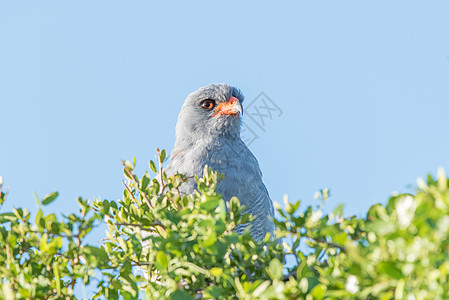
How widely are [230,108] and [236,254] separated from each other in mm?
3855

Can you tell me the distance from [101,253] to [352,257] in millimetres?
981

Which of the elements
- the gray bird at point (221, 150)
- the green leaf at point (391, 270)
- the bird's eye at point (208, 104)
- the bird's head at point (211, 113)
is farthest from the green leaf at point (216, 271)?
the bird's eye at point (208, 104)

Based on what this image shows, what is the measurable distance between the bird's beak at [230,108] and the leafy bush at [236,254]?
326 centimetres

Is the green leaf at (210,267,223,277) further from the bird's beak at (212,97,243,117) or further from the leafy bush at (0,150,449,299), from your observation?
the bird's beak at (212,97,243,117)

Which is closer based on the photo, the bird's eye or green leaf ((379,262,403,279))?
green leaf ((379,262,403,279))

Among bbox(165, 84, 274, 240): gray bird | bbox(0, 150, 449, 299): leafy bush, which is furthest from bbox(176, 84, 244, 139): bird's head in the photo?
bbox(0, 150, 449, 299): leafy bush

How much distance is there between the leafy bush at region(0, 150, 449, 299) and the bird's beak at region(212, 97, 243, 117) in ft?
10.7

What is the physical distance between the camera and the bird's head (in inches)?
218

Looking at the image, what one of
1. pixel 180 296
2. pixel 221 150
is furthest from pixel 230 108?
pixel 180 296

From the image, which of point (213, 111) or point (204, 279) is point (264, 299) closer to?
point (204, 279)

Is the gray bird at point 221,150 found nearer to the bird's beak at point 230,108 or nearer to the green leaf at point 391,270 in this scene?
the bird's beak at point 230,108

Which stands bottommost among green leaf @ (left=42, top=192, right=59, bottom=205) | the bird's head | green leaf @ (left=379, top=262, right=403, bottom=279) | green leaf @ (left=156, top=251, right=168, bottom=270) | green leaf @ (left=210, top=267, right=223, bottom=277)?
green leaf @ (left=379, top=262, right=403, bottom=279)

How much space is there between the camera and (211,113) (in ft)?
18.8

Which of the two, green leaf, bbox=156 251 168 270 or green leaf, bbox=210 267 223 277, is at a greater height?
green leaf, bbox=156 251 168 270
